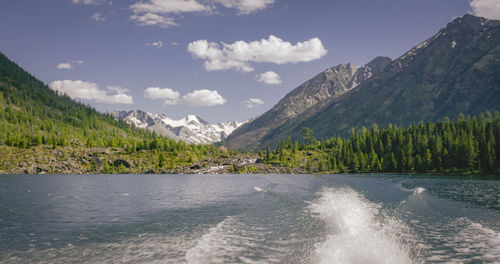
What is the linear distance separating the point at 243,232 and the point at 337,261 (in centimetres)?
1182

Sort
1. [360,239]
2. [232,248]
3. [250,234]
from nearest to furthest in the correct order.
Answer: [232,248], [360,239], [250,234]

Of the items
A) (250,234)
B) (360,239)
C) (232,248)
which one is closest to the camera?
(232,248)

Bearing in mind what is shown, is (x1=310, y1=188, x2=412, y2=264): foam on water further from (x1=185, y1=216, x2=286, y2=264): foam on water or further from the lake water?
(x1=185, y1=216, x2=286, y2=264): foam on water

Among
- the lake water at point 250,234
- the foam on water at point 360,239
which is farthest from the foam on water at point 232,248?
the foam on water at point 360,239

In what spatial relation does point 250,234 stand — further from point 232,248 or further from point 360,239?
point 360,239

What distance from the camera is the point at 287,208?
47906 mm

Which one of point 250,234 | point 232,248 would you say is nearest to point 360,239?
point 250,234

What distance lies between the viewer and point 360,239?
28672 mm

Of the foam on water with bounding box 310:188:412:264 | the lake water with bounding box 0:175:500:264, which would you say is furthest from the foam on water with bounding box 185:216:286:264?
the foam on water with bounding box 310:188:412:264

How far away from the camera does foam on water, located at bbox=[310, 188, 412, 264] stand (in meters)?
23.2

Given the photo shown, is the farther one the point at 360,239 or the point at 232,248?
the point at 360,239

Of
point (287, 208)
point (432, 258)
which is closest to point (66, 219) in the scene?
point (287, 208)

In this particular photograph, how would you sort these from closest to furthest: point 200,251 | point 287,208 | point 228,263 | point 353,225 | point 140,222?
point 228,263, point 200,251, point 353,225, point 140,222, point 287,208

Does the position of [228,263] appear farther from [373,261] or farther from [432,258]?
[432,258]
